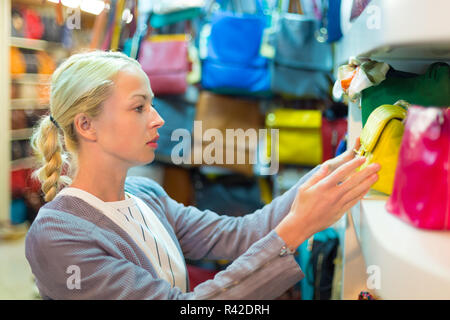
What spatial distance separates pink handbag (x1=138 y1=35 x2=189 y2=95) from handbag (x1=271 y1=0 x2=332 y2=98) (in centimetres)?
43

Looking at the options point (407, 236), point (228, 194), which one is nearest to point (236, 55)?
point (228, 194)

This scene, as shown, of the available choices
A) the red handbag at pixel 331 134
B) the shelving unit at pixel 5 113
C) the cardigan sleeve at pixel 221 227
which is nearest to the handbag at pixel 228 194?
the red handbag at pixel 331 134

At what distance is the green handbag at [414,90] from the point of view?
87 centimetres

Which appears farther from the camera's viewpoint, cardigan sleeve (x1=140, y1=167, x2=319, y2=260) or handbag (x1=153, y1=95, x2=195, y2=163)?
handbag (x1=153, y1=95, x2=195, y2=163)

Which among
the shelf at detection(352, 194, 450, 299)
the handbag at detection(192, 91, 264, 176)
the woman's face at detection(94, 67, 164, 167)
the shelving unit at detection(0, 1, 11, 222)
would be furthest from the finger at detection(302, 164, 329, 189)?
the shelving unit at detection(0, 1, 11, 222)

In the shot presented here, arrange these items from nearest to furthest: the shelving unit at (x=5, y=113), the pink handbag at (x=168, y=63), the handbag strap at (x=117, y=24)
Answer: the handbag strap at (x=117, y=24) → the pink handbag at (x=168, y=63) → the shelving unit at (x=5, y=113)

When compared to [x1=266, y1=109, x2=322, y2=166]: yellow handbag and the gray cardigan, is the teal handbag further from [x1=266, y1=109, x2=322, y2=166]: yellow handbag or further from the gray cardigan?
the gray cardigan

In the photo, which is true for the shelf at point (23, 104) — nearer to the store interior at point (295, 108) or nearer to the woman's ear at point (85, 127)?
the store interior at point (295, 108)

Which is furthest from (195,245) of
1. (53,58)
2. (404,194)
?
(53,58)

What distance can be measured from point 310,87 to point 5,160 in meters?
2.47

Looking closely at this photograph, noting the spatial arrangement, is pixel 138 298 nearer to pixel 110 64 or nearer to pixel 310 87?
pixel 110 64

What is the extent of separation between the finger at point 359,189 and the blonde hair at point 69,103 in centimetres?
50

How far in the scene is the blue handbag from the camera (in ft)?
6.76

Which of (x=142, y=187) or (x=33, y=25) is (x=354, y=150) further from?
(x=33, y=25)
